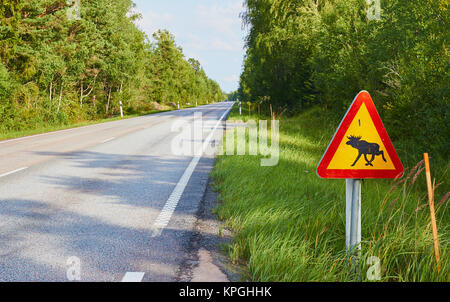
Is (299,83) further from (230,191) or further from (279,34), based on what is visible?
(230,191)

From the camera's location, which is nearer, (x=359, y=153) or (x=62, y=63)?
(x=359, y=153)

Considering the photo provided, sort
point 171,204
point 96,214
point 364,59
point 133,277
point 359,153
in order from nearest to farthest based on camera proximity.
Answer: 1. point 359,153
2. point 133,277
3. point 96,214
4. point 171,204
5. point 364,59

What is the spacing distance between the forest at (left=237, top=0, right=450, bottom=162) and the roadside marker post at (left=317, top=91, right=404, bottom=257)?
5098 millimetres

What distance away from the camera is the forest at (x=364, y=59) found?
759 cm

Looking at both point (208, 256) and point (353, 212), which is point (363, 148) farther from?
point (208, 256)

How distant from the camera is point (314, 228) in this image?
12.2ft

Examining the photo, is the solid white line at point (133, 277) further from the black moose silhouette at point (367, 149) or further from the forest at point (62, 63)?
the forest at point (62, 63)

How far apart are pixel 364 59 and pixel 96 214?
35.6 feet

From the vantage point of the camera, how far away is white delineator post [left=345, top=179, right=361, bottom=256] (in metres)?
2.78

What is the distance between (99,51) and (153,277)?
103ft

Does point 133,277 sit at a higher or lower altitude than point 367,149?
lower

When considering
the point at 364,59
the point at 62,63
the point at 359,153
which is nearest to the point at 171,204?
the point at 359,153

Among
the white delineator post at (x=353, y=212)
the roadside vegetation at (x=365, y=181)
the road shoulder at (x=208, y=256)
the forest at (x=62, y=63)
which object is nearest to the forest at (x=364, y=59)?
the roadside vegetation at (x=365, y=181)

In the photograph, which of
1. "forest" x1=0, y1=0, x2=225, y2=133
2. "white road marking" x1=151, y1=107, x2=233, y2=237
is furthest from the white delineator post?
"forest" x1=0, y1=0, x2=225, y2=133
